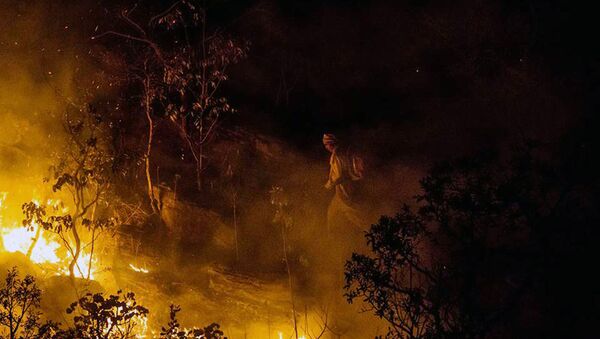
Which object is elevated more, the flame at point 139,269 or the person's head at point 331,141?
the person's head at point 331,141

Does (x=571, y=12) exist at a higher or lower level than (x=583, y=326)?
higher

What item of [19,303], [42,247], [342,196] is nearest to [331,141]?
[342,196]

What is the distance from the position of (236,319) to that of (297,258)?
6.37ft

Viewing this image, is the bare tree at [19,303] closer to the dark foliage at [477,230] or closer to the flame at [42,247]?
the flame at [42,247]

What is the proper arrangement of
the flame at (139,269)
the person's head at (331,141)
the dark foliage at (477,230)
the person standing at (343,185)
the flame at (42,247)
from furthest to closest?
the flame at (42,247)
the flame at (139,269)
the person standing at (343,185)
the person's head at (331,141)
the dark foliage at (477,230)

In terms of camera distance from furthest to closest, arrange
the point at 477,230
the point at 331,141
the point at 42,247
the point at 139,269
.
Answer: the point at 42,247 < the point at 139,269 < the point at 331,141 < the point at 477,230

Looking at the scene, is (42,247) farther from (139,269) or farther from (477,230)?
(477,230)

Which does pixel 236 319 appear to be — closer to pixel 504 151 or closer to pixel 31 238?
pixel 31 238

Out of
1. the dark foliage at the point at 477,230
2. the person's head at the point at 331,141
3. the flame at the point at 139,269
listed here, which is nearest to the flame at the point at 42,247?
the flame at the point at 139,269

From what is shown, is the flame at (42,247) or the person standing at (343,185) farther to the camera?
the flame at (42,247)

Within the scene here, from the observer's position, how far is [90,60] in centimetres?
1362

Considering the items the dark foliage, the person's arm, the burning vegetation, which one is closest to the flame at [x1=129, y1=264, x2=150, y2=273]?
the burning vegetation

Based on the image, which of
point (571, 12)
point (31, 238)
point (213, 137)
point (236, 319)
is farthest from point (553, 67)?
point (31, 238)

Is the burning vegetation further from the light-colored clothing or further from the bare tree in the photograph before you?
the bare tree
